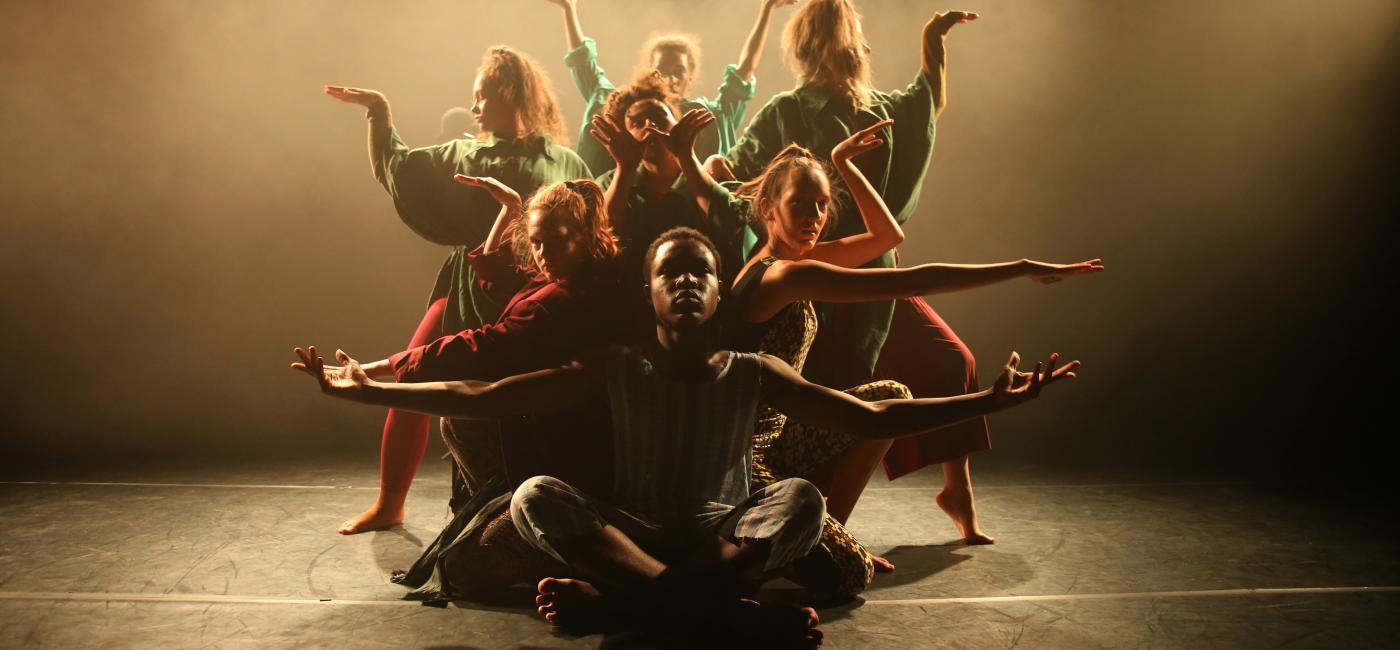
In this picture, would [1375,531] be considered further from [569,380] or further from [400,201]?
[400,201]

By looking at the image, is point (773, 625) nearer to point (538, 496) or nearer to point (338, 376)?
point (538, 496)

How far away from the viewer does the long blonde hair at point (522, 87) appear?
12.1 ft

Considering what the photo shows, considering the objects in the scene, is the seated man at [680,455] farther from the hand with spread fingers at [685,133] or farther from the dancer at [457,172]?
the dancer at [457,172]

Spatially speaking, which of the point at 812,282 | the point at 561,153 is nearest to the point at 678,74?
the point at 561,153

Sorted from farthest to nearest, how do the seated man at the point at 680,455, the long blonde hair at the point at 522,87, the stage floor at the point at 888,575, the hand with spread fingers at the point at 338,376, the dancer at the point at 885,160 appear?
the long blonde hair at the point at 522,87 → the dancer at the point at 885,160 → the stage floor at the point at 888,575 → the seated man at the point at 680,455 → the hand with spread fingers at the point at 338,376

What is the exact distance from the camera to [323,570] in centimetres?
309

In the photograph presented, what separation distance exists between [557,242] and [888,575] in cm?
130

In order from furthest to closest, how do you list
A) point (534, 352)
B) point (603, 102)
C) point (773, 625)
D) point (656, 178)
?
point (603, 102) < point (656, 178) < point (534, 352) < point (773, 625)

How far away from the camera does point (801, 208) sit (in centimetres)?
286

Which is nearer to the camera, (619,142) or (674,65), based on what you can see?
(619,142)

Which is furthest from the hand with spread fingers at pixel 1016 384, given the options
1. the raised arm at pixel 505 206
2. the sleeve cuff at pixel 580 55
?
the sleeve cuff at pixel 580 55

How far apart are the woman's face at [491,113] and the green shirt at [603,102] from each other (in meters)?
0.36

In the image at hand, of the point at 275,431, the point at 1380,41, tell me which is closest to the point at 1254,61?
the point at 1380,41

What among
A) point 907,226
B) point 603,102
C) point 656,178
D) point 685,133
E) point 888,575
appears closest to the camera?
point 685,133
